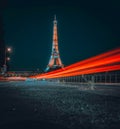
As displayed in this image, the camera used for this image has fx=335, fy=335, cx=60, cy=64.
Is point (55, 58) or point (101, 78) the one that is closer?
point (101, 78)

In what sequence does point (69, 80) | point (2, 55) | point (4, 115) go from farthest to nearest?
point (2, 55), point (69, 80), point (4, 115)

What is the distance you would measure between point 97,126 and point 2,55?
2316 inches

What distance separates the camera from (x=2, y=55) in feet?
215

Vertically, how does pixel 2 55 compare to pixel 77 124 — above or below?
above

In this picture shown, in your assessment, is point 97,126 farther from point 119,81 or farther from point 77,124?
point 119,81

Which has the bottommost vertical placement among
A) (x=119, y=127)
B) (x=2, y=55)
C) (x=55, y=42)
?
(x=119, y=127)

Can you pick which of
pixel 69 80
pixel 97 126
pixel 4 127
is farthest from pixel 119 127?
pixel 69 80

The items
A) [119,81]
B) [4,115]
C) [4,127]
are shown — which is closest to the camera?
[4,127]

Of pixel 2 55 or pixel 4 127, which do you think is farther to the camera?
pixel 2 55

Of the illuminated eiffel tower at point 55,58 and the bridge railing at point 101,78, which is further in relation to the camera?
the illuminated eiffel tower at point 55,58

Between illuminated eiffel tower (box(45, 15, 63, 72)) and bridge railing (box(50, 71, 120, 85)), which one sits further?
illuminated eiffel tower (box(45, 15, 63, 72))

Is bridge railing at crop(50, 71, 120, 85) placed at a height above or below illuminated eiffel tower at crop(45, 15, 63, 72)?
below

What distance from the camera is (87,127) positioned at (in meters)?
7.97

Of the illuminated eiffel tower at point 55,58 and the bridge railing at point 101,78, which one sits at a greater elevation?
the illuminated eiffel tower at point 55,58
